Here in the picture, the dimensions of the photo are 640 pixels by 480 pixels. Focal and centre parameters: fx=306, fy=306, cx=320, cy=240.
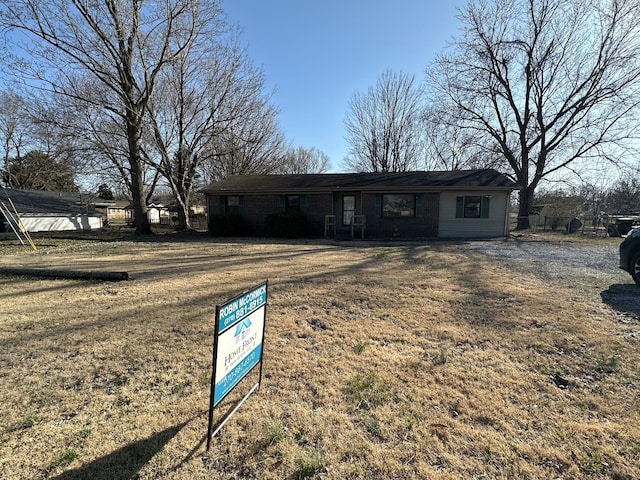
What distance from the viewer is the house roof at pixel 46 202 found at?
22.0 metres

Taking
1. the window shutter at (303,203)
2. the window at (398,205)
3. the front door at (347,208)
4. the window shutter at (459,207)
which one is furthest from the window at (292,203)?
the window shutter at (459,207)

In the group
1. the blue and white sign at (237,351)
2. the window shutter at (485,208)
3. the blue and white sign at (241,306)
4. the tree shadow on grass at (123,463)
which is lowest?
the tree shadow on grass at (123,463)

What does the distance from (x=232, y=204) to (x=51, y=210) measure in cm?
1638

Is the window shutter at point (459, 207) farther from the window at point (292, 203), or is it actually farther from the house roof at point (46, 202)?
the house roof at point (46, 202)

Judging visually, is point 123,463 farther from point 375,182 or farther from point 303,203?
point 375,182

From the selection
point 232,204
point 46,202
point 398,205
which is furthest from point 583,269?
point 46,202

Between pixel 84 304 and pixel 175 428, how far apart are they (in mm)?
4050

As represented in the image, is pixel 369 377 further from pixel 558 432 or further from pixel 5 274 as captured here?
pixel 5 274

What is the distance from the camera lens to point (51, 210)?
2331 centimetres

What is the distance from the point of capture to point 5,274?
7.32 meters

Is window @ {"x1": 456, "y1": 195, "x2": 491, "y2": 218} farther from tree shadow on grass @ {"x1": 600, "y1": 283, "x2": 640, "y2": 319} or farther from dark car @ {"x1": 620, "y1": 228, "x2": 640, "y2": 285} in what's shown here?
tree shadow on grass @ {"x1": 600, "y1": 283, "x2": 640, "y2": 319}

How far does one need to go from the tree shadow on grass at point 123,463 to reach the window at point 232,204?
16.2 m

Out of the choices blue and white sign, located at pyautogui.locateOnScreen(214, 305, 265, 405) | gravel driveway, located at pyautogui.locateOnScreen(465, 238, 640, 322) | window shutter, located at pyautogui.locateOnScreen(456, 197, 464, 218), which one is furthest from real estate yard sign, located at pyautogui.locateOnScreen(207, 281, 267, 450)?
window shutter, located at pyautogui.locateOnScreen(456, 197, 464, 218)

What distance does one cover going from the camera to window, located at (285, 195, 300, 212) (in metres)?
16.7
